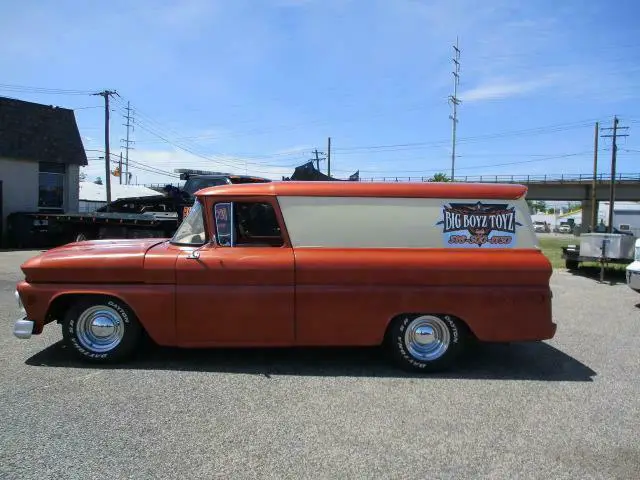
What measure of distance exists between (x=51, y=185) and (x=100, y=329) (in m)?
21.4

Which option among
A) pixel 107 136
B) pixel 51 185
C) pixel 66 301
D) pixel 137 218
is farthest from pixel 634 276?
pixel 107 136

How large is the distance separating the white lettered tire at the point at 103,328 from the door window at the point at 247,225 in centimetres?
122

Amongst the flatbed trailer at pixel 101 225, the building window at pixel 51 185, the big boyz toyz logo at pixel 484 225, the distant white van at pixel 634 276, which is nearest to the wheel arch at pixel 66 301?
the big boyz toyz logo at pixel 484 225

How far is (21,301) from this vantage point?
18.0ft

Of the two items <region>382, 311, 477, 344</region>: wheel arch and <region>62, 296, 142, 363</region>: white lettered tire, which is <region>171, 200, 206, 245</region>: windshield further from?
<region>382, 311, 477, 344</region>: wheel arch

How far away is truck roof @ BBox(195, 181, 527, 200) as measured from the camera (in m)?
5.48

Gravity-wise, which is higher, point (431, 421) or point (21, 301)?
point (21, 301)

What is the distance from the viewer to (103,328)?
5.46m

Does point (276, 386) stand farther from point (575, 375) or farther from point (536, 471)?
point (575, 375)

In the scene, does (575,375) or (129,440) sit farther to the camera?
(575,375)

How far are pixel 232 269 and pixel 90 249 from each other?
1.59 metres

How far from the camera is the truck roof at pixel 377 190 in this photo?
5.48m

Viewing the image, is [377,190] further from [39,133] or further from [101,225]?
[39,133]

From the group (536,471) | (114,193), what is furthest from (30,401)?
(114,193)
